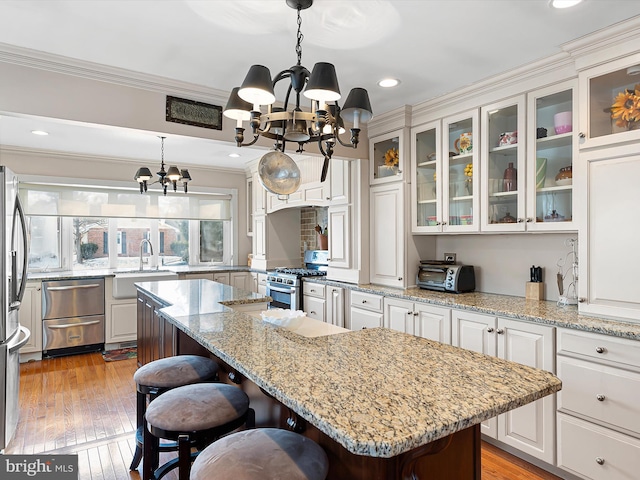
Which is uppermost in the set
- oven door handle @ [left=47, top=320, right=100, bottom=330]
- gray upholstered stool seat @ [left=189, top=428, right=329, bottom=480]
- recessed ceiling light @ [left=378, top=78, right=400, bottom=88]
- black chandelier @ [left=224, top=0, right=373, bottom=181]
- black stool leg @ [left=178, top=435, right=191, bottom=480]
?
recessed ceiling light @ [left=378, top=78, right=400, bottom=88]

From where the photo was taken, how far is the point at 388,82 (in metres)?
→ 2.90

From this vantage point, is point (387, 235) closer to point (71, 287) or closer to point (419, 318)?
point (419, 318)

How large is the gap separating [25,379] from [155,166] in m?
2.96

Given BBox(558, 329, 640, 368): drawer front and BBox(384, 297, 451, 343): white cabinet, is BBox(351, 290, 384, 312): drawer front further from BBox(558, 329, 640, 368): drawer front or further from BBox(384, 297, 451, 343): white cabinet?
BBox(558, 329, 640, 368): drawer front

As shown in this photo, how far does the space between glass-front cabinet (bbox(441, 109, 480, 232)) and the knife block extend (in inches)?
21.4

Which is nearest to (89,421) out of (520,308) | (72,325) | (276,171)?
(72,325)

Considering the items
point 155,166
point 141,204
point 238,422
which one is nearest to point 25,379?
point 141,204

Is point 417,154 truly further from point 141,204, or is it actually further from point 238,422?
point 141,204

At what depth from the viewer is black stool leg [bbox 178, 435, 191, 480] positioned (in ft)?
4.88

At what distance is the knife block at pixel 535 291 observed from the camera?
2834 millimetres

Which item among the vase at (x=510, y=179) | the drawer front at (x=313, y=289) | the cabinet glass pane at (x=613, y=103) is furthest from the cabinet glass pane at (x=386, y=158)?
the cabinet glass pane at (x=613, y=103)

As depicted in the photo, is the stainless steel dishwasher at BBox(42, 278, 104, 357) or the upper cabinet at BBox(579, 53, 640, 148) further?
the stainless steel dishwasher at BBox(42, 278, 104, 357)

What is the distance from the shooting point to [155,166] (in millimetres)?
5574

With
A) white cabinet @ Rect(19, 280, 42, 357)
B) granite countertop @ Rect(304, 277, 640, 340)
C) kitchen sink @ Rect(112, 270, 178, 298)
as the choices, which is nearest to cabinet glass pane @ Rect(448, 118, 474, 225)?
granite countertop @ Rect(304, 277, 640, 340)
